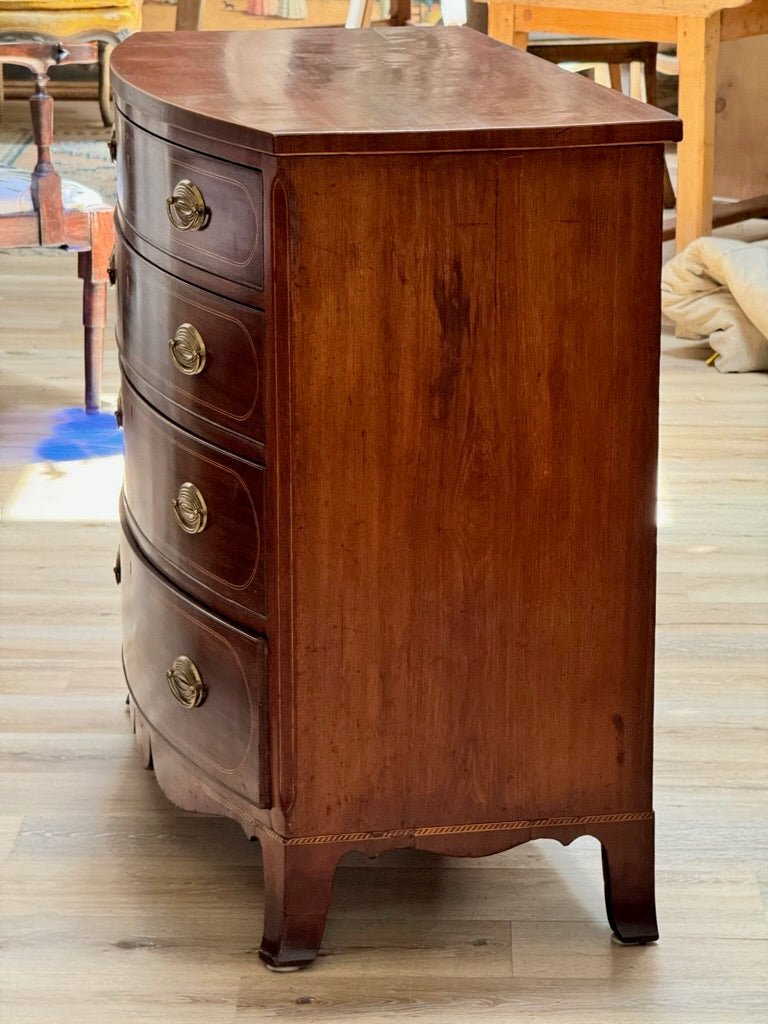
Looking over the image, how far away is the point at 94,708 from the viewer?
7.52ft

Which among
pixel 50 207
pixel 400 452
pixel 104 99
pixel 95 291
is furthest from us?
pixel 104 99

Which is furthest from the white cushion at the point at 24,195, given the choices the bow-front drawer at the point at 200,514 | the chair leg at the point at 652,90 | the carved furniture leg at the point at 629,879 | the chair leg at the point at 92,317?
the chair leg at the point at 652,90

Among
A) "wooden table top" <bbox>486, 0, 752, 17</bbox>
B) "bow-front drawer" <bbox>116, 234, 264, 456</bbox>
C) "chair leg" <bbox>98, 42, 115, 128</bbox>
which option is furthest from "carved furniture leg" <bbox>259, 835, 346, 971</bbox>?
"chair leg" <bbox>98, 42, 115, 128</bbox>

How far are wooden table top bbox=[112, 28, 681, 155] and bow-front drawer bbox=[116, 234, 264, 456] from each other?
0.17 meters

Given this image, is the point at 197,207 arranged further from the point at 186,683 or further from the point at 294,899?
the point at 294,899

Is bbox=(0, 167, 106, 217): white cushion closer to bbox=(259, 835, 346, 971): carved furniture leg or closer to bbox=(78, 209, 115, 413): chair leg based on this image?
bbox=(78, 209, 115, 413): chair leg

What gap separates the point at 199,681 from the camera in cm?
176

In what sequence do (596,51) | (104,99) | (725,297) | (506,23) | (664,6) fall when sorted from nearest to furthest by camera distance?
1. (725,297)
2. (664,6)
3. (506,23)
4. (596,51)
5. (104,99)

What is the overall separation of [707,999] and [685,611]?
100 centimetres

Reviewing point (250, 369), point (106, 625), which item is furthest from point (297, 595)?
point (106, 625)

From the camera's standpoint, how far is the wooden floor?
168cm

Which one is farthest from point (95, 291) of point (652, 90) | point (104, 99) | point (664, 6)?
point (104, 99)

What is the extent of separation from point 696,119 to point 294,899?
116 inches

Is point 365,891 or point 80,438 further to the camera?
point 80,438
